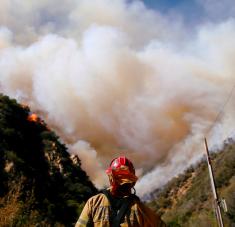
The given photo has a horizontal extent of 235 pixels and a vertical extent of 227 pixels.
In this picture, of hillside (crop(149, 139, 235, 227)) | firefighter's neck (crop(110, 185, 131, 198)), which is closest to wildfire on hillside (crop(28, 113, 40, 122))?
hillside (crop(149, 139, 235, 227))

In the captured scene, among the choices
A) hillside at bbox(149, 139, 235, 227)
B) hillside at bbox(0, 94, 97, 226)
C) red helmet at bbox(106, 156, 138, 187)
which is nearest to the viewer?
red helmet at bbox(106, 156, 138, 187)

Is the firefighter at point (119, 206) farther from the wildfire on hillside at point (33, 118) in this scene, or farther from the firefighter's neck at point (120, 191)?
the wildfire on hillside at point (33, 118)

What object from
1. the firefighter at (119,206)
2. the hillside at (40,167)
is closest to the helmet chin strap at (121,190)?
the firefighter at (119,206)

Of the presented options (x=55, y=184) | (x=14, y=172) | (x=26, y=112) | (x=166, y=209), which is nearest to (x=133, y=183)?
(x=14, y=172)

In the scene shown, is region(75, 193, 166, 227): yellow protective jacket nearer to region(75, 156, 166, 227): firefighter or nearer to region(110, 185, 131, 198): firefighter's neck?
region(75, 156, 166, 227): firefighter

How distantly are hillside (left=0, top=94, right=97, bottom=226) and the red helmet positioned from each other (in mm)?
32645

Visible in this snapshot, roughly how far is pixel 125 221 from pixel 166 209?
101 m

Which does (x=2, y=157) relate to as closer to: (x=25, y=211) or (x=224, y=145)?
(x=25, y=211)

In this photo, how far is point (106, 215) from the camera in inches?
171

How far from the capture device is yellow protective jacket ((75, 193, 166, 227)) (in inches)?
169

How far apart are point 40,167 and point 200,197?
101 feet

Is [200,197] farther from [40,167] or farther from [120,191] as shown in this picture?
[120,191]

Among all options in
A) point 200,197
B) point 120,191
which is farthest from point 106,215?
point 200,197

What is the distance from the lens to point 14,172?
42.4 m
